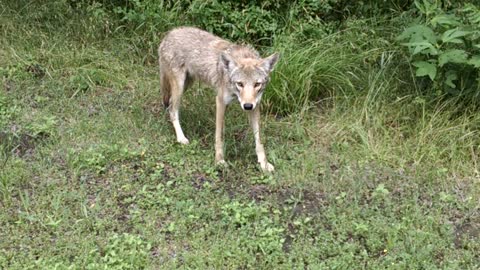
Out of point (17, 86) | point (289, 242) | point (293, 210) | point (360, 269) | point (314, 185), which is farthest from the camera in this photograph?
point (17, 86)

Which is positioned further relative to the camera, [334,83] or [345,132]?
[334,83]

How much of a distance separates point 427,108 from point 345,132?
88cm

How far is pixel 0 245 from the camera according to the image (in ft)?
15.3

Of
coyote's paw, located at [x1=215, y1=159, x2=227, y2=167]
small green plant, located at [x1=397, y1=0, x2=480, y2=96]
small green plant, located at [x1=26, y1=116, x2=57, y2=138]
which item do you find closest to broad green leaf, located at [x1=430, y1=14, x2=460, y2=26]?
small green plant, located at [x1=397, y1=0, x2=480, y2=96]

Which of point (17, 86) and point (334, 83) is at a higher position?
point (334, 83)

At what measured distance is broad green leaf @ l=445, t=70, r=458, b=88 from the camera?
6.13 m

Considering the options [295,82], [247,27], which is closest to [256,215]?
[295,82]

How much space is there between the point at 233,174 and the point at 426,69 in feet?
6.85

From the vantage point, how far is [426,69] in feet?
19.7

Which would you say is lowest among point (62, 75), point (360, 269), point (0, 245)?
point (62, 75)

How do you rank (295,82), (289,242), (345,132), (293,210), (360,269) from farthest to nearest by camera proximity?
(295,82) → (345,132) → (293,210) → (289,242) → (360,269)

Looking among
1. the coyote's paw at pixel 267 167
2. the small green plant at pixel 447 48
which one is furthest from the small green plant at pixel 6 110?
the small green plant at pixel 447 48

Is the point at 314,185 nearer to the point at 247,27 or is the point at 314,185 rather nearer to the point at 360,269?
the point at 360,269

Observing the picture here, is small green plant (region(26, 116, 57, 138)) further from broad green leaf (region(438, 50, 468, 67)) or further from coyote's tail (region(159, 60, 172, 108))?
broad green leaf (region(438, 50, 468, 67))
